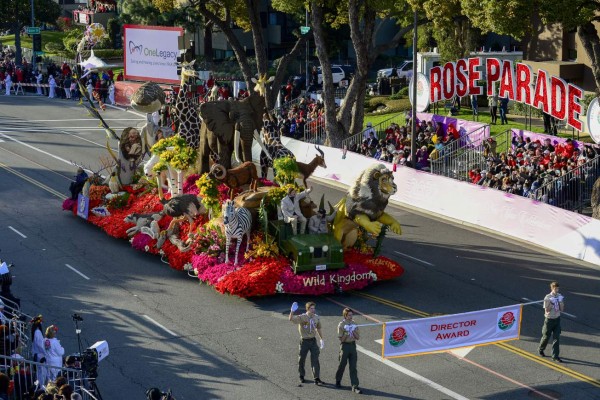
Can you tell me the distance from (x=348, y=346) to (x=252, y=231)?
7.86 m

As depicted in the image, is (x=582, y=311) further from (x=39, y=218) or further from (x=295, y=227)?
(x=39, y=218)

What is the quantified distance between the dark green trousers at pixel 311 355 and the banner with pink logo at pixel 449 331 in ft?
4.51

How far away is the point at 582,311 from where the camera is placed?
2536 cm

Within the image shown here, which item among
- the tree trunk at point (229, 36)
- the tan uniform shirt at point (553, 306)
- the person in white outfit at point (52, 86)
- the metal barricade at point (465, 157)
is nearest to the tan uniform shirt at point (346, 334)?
the tan uniform shirt at point (553, 306)

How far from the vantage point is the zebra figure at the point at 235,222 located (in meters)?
26.9

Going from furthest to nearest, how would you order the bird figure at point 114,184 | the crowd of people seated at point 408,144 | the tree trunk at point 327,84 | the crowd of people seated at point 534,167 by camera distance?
the tree trunk at point 327,84
the crowd of people seated at point 408,144
the bird figure at point 114,184
the crowd of people seated at point 534,167

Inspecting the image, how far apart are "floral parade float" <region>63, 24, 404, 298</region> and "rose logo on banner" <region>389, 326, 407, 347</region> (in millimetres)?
5663

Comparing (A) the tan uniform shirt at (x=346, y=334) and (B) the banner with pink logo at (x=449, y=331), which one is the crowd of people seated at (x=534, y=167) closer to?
(B) the banner with pink logo at (x=449, y=331)

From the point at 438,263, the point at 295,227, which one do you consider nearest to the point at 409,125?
the point at 438,263

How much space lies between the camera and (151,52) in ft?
191

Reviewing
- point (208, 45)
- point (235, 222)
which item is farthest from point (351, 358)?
point (208, 45)

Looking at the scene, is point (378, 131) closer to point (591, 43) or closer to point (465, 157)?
point (465, 157)

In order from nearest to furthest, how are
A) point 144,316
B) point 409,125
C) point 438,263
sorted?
1. point 144,316
2. point 438,263
3. point 409,125

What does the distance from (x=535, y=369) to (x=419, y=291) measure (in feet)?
18.6
